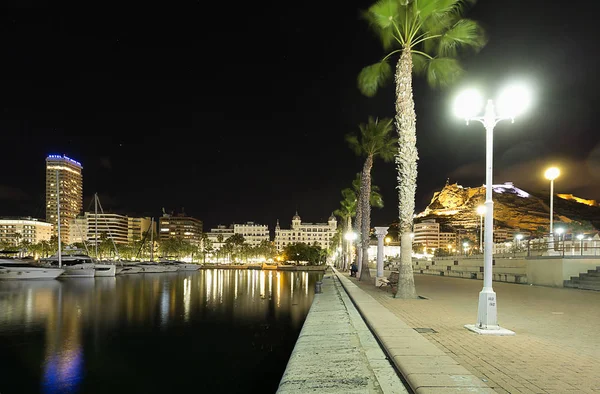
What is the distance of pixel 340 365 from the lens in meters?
7.53

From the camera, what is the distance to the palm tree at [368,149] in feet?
105

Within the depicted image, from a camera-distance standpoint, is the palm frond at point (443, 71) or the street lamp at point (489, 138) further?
the palm frond at point (443, 71)

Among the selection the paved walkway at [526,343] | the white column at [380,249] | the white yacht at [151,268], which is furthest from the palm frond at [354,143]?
the white yacht at [151,268]

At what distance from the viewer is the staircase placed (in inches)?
810

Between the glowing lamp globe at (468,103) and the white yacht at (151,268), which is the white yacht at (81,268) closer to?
the white yacht at (151,268)

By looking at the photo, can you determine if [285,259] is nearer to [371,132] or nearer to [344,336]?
[371,132]

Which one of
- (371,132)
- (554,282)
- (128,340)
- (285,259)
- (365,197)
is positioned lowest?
(285,259)

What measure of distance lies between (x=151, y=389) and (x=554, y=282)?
68.6ft

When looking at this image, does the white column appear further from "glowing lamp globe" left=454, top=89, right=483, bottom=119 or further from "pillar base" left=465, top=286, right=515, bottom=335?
"glowing lamp globe" left=454, top=89, right=483, bottom=119

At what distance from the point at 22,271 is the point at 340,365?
66.2 metres

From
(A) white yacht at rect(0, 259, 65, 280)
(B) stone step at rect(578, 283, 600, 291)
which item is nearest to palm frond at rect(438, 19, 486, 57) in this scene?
(B) stone step at rect(578, 283, 600, 291)

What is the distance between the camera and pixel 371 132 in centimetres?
3362

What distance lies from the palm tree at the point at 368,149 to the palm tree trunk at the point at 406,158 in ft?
45.5

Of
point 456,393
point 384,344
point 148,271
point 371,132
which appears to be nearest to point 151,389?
point 384,344
